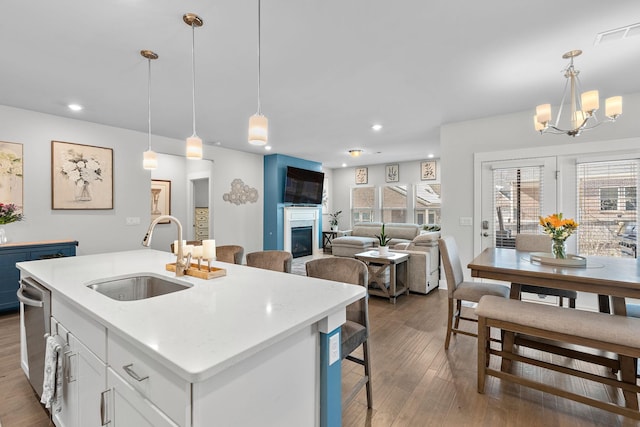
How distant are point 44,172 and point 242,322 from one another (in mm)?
4454

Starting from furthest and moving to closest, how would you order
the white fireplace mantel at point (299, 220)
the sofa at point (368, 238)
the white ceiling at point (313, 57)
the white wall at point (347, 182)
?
the white wall at point (347, 182) < the white fireplace mantel at point (299, 220) < the sofa at point (368, 238) < the white ceiling at point (313, 57)

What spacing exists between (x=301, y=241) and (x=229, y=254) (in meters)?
4.90

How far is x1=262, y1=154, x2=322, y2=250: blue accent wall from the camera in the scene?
22.3 ft

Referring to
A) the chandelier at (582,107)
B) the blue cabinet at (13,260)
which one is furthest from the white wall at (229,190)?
the chandelier at (582,107)

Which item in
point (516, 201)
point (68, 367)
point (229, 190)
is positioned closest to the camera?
point (68, 367)

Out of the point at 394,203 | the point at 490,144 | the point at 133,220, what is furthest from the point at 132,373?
the point at 394,203

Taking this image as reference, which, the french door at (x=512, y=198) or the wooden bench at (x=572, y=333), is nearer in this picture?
the wooden bench at (x=572, y=333)

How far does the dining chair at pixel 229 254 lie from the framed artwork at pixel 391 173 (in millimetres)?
6472

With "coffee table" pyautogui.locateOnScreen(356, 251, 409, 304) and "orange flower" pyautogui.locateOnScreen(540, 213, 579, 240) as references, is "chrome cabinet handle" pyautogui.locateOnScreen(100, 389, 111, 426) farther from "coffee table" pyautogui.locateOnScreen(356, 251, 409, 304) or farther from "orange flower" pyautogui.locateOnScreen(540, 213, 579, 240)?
"coffee table" pyautogui.locateOnScreen(356, 251, 409, 304)

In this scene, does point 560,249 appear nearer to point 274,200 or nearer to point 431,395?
point 431,395

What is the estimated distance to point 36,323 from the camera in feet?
5.92

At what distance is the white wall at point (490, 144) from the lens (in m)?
3.42

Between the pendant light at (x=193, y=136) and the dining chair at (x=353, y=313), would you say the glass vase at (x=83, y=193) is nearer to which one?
the pendant light at (x=193, y=136)

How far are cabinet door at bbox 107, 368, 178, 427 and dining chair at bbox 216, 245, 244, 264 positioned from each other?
175 centimetres
